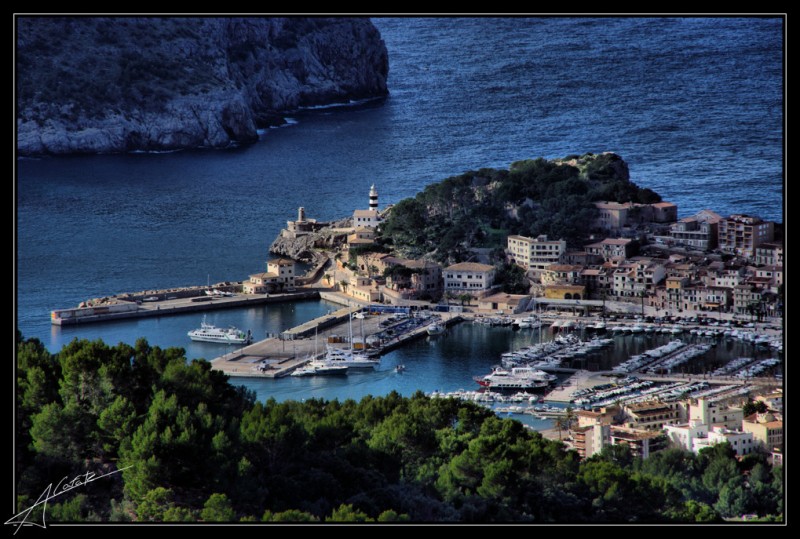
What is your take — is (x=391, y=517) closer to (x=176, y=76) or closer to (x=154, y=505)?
(x=154, y=505)

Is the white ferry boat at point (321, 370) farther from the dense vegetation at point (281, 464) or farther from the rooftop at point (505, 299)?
the dense vegetation at point (281, 464)

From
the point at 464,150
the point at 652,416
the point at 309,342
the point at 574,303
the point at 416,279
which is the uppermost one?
the point at 464,150


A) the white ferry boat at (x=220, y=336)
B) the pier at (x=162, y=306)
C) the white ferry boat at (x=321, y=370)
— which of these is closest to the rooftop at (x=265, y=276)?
the pier at (x=162, y=306)

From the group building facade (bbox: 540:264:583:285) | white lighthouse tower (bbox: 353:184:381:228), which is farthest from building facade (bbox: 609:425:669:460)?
white lighthouse tower (bbox: 353:184:381:228)

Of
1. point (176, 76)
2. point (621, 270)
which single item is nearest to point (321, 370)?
point (621, 270)

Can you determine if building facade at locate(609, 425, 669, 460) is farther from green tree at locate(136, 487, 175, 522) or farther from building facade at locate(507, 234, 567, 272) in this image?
building facade at locate(507, 234, 567, 272)
